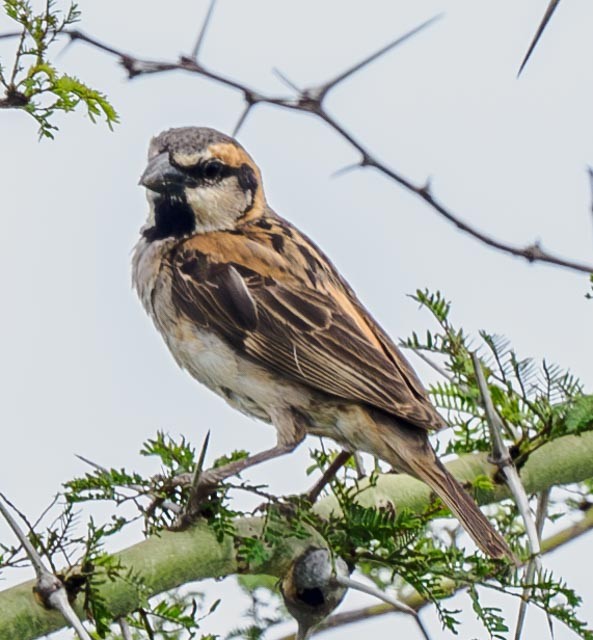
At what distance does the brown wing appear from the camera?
4.88m

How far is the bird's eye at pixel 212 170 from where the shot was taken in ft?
18.6

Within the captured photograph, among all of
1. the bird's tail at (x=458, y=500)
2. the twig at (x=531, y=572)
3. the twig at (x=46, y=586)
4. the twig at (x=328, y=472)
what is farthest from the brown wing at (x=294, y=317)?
the twig at (x=46, y=586)

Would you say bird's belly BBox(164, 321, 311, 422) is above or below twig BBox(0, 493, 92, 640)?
above

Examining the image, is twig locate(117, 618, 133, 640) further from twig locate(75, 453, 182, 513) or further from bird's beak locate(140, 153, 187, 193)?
bird's beak locate(140, 153, 187, 193)

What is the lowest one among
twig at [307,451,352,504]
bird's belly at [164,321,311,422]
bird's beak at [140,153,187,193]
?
twig at [307,451,352,504]

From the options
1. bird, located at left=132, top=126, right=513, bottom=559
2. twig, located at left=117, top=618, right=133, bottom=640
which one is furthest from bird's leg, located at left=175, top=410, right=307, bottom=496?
twig, located at left=117, top=618, right=133, bottom=640

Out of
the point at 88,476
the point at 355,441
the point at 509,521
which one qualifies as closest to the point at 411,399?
the point at 355,441

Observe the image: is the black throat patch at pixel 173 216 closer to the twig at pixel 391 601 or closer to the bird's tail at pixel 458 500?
the bird's tail at pixel 458 500

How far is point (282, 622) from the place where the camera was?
3.80m

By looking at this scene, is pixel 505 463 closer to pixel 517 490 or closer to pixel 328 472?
pixel 517 490

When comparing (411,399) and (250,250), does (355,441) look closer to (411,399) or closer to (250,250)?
(411,399)

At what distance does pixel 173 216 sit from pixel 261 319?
71cm

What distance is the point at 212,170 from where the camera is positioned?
5719 millimetres

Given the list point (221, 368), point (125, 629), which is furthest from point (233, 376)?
point (125, 629)
